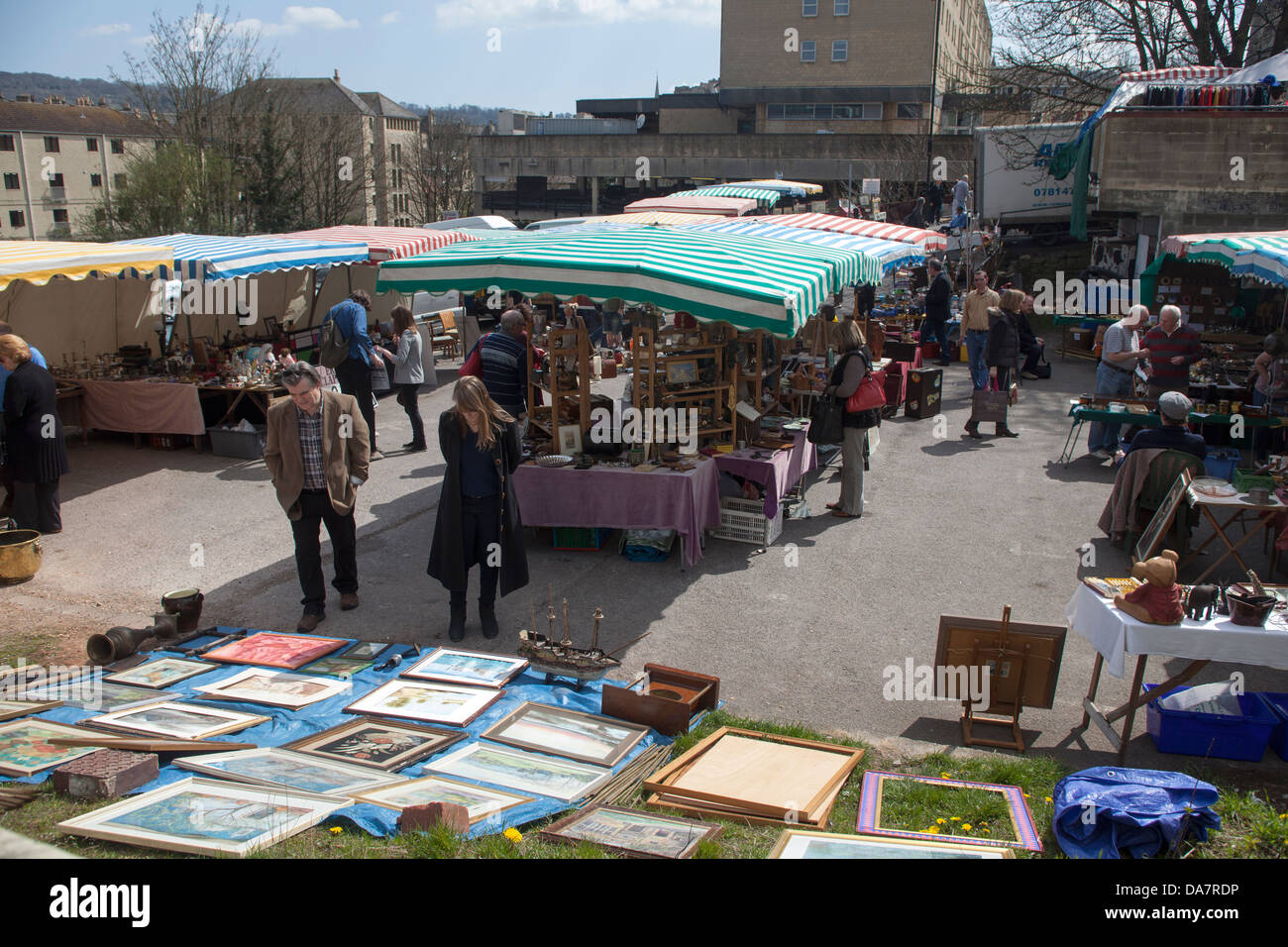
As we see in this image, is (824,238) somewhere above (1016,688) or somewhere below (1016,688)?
above

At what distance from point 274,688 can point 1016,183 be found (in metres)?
26.3

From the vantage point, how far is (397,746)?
16.3ft

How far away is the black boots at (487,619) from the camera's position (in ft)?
21.9

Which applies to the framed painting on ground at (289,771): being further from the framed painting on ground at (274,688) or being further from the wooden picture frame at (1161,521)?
the wooden picture frame at (1161,521)

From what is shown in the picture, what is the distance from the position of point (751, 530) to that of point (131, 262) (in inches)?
292

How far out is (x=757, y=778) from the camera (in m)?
4.66

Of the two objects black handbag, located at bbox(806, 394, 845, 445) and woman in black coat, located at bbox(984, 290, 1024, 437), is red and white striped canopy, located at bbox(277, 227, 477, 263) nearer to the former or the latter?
black handbag, located at bbox(806, 394, 845, 445)

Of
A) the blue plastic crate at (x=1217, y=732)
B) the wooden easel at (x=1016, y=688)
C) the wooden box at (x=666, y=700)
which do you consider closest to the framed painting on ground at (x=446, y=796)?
the wooden box at (x=666, y=700)

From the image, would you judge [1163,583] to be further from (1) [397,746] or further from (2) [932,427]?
(2) [932,427]

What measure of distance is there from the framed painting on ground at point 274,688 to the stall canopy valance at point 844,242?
22.2ft

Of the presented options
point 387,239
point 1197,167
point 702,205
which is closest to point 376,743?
point 387,239

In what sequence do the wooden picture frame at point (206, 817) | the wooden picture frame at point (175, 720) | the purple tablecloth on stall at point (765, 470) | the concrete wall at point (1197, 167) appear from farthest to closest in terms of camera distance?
the concrete wall at point (1197, 167), the purple tablecloth on stall at point (765, 470), the wooden picture frame at point (175, 720), the wooden picture frame at point (206, 817)

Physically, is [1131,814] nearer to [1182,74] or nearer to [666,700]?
[666,700]

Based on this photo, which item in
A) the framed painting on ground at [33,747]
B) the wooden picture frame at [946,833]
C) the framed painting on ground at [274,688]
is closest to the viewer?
the wooden picture frame at [946,833]
